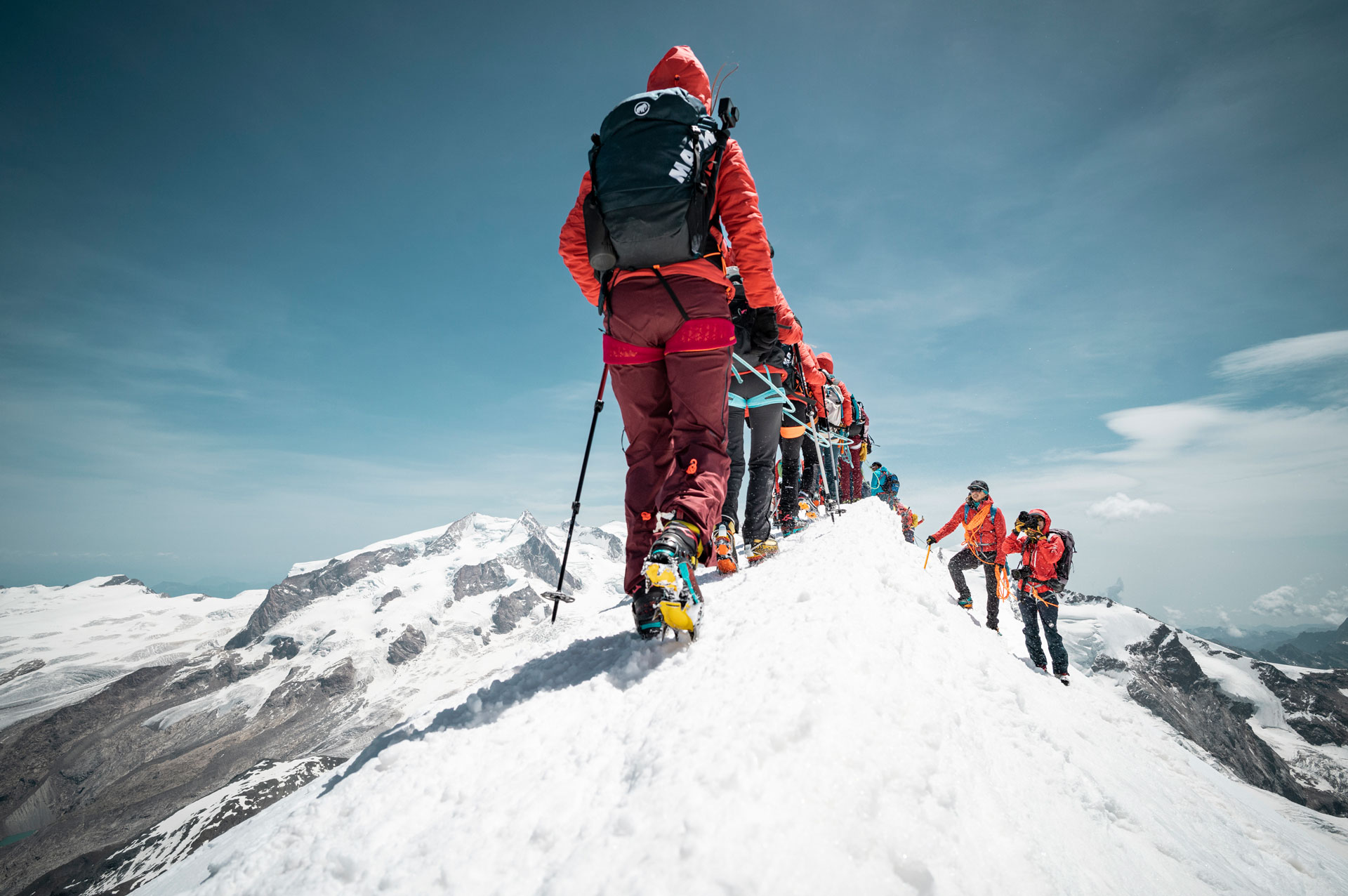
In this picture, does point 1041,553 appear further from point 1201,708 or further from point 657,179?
point 1201,708

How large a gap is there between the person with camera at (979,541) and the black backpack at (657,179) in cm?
1008

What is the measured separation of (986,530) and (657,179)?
11416 mm

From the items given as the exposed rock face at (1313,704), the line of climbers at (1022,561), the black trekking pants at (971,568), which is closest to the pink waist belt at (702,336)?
the line of climbers at (1022,561)

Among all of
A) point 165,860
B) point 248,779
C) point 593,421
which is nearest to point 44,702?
point 248,779

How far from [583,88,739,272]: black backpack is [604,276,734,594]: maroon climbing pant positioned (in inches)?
9.2

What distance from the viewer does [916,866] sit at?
46.1 inches

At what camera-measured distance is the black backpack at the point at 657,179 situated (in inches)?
126

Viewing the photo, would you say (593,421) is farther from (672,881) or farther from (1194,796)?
(1194,796)

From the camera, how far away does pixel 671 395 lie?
3.57 metres

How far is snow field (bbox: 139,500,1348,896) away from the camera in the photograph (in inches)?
48.8

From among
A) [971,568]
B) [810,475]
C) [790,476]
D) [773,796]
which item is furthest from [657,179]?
[971,568]

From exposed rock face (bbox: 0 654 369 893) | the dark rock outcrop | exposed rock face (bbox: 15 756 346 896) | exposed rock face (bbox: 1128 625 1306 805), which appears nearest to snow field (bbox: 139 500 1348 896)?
exposed rock face (bbox: 15 756 346 896)

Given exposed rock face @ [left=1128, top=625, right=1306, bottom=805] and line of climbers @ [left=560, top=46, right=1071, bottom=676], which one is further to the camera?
exposed rock face @ [left=1128, top=625, right=1306, bottom=805]

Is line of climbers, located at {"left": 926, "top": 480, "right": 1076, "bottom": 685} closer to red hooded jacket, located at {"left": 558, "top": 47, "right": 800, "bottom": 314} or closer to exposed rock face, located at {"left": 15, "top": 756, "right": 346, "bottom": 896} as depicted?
red hooded jacket, located at {"left": 558, "top": 47, "right": 800, "bottom": 314}
